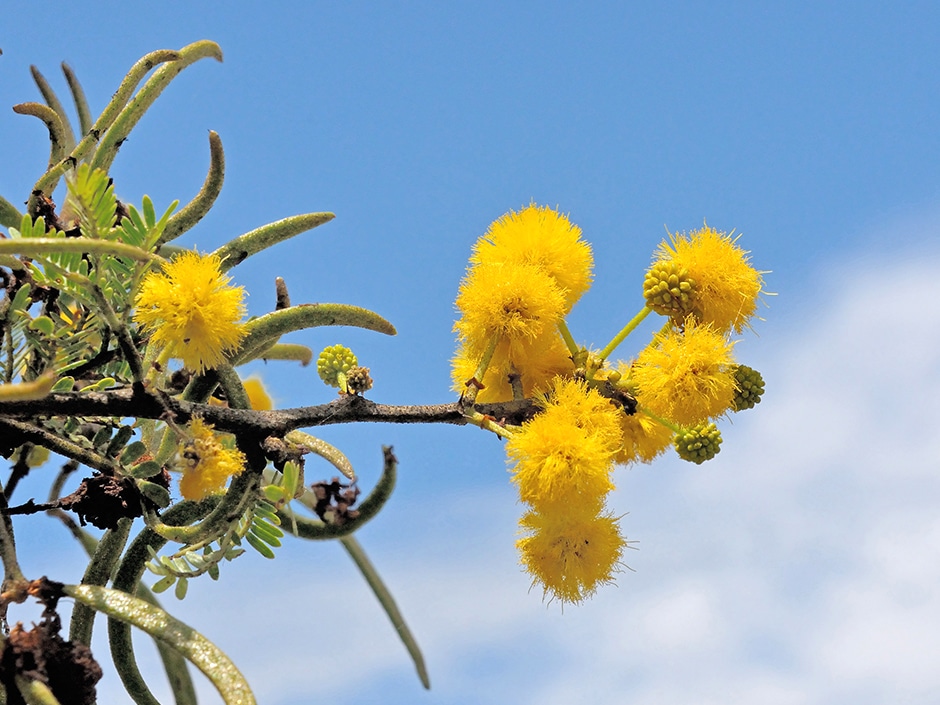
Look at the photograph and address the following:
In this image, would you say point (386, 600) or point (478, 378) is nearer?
point (478, 378)

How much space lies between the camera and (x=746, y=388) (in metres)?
2.50

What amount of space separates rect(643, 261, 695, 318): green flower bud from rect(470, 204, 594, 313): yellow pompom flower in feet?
0.65

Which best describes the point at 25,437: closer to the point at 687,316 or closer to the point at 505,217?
the point at 505,217

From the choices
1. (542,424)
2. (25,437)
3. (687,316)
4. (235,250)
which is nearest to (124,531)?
(25,437)

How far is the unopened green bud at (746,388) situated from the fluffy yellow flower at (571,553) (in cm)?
47

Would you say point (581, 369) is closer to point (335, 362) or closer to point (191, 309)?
point (335, 362)

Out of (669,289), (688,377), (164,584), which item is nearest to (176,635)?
(164,584)

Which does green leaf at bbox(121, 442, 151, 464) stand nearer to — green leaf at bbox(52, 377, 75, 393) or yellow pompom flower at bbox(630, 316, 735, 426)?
green leaf at bbox(52, 377, 75, 393)

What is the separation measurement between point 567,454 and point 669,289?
1.86ft

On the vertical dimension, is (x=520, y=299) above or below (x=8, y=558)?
above

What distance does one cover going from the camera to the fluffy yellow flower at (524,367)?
8.21 ft

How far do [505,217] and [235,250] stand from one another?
776mm

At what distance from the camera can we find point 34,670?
6.68 ft

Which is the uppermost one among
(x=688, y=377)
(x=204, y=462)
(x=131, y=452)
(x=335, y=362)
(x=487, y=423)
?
(x=688, y=377)
